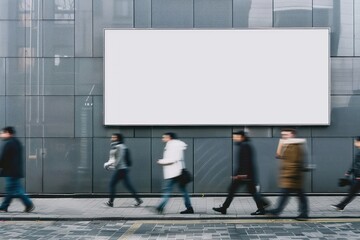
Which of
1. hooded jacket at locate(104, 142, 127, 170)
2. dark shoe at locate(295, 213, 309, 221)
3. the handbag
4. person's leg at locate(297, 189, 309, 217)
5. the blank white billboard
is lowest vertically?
dark shoe at locate(295, 213, 309, 221)

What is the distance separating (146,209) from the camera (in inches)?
452

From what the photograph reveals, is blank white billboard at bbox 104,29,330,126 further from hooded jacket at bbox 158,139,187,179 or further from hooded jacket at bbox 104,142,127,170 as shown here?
hooded jacket at bbox 158,139,187,179

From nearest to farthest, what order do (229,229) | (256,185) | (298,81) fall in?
(229,229), (256,185), (298,81)

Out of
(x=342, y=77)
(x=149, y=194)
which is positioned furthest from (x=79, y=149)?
(x=342, y=77)

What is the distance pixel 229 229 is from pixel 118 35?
6.73m

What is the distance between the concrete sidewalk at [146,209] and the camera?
10.3 m

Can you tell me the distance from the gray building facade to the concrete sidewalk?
754mm

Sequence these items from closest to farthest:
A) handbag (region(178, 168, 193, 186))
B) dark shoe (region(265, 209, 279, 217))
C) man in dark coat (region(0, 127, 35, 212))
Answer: dark shoe (region(265, 209, 279, 217)) → handbag (region(178, 168, 193, 186)) → man in dark coat (region(0, 127, 35, 212))

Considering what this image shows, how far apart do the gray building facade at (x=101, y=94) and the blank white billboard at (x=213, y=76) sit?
295 mm

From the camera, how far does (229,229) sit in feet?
30.0

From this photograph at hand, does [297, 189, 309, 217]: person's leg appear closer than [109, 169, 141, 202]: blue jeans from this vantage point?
Yes

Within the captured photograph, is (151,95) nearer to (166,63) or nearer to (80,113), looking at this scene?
(166,63)

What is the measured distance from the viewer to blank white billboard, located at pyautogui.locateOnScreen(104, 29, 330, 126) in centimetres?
1348

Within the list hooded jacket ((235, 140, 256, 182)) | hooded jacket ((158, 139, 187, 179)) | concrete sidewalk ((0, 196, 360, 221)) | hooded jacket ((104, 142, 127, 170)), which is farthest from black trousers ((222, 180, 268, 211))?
hooded jacket ((104, 142, 127, 170))
